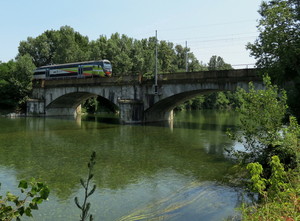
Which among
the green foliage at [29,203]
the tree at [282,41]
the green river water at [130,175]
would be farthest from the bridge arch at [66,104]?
the green foliage at [29,203]

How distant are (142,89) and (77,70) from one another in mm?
15320

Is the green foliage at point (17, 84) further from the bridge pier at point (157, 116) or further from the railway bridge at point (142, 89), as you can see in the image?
the bridge pier at point (157, 116)

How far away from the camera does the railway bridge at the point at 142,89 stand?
102 ft

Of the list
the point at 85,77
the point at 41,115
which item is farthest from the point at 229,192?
Result: the point at 41,115

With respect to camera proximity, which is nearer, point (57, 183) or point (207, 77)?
point (57, 183)

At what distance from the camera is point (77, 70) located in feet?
157

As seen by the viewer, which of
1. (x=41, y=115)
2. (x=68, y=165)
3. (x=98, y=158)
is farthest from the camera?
→ (x=41, y=115)

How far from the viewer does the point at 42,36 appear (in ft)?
234

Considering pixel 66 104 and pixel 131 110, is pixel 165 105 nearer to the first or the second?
pixel 131 110

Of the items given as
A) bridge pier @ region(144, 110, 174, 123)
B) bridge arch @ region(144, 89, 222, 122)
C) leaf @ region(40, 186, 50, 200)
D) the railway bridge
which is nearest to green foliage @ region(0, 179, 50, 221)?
leaf @ region(40, 186, 50, 200)

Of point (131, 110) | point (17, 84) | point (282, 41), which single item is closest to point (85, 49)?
point (17, 84)

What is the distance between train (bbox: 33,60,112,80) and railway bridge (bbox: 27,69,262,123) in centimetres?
208

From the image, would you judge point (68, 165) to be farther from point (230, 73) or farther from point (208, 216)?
point (230, 73)

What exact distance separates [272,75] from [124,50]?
5109 centimetres
